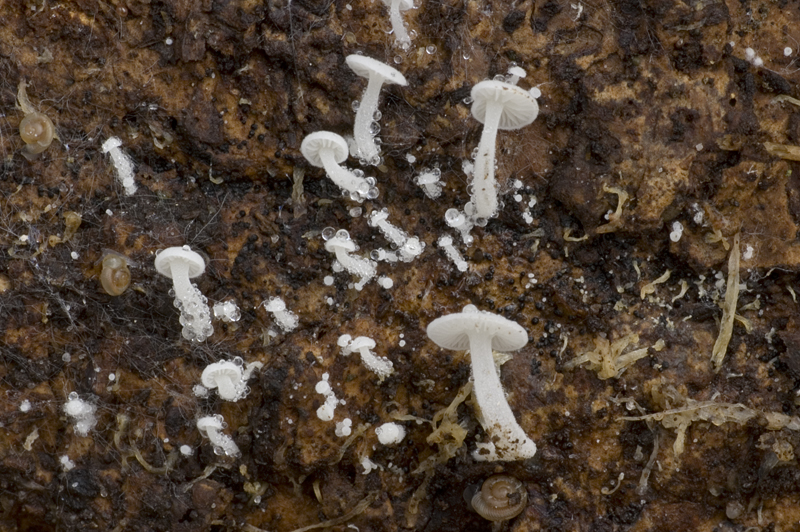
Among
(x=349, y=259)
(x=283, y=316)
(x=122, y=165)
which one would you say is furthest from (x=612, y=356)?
(x=122, y=165)

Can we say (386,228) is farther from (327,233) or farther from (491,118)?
(491,118)

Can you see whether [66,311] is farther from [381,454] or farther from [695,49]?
[695,49]

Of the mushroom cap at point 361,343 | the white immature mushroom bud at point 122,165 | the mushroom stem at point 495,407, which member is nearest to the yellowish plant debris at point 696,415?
the mushroom stem at point 495,407

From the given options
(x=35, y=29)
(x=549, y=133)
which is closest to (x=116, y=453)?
(x=35, y=29)

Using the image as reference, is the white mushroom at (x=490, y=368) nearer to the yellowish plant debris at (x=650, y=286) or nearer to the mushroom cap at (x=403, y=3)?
the yellowish plant debris at (x=650, y=286)

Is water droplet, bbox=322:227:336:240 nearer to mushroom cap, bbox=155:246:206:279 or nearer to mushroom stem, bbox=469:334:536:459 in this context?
mushroom cap, bbox=155:246:206:279

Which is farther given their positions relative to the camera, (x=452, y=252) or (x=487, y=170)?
(x=452, y=252)
